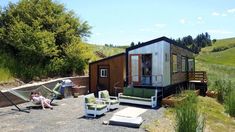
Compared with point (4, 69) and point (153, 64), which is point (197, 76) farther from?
point (4, 69)

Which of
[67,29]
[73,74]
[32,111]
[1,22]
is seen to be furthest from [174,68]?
[1,22]

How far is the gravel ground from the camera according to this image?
9383 mm

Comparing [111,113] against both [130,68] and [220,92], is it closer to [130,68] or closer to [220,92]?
[130,68]

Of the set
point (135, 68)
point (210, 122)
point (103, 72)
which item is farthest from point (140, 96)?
point (103, 72)

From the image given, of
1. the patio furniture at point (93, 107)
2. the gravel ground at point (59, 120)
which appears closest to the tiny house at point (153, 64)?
the gravel ground at point (59, 120)

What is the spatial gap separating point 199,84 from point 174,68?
264cm

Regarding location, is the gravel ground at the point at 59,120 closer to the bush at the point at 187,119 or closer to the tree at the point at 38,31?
the bush at the point at 187,119

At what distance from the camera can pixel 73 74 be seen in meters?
19.8

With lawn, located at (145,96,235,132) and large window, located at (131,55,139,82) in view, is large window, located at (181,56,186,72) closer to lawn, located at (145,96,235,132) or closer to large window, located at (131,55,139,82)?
large window, located at (131,55,139,82)

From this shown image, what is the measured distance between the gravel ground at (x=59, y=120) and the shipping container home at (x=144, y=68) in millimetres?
3458

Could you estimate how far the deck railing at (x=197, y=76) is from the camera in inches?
786

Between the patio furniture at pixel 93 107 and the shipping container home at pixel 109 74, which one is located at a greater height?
the shipping container home at pixel 109 74

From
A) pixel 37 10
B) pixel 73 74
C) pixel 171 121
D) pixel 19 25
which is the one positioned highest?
pixel 37 10

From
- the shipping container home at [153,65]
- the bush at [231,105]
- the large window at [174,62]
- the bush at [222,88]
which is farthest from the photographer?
the large window at [174,62]
